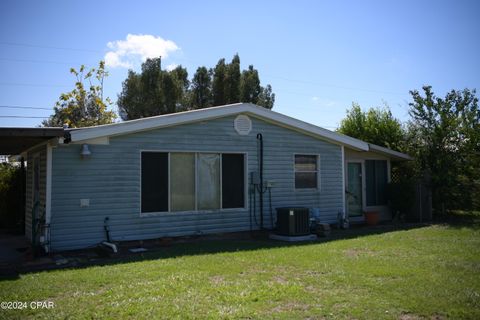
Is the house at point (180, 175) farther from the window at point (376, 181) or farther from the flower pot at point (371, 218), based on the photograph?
the window at point (376, 181)

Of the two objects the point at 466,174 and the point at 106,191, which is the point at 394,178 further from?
the point at 106,191

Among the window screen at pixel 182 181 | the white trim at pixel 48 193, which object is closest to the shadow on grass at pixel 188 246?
the white trim at pixel 48 193

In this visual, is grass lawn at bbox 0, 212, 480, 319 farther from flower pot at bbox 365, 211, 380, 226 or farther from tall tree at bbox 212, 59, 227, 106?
tall tree at bbox 212, 59, 227, 106

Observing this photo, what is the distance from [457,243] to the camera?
8.97 meters

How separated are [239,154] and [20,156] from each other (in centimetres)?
745

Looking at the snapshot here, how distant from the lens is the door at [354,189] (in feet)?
46.6

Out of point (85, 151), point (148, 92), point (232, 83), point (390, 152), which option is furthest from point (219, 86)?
point (85, 151)

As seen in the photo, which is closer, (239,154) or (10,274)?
(10,274)

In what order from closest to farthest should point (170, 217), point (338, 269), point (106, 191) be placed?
point (338, 269) → point (106, 191) → point (170, 217)

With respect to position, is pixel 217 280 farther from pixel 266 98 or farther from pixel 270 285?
pixel 266 98

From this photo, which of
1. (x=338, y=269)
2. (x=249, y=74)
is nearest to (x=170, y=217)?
(x=338, y=269)

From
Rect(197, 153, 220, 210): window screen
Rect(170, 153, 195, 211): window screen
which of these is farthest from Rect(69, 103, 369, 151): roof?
Rect(197, 153, 220, 210): window screen

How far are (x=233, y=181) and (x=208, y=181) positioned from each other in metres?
0.74

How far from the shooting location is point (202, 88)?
31.5 meters
